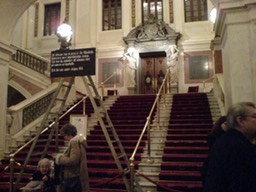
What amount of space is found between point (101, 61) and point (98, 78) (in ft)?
3.02

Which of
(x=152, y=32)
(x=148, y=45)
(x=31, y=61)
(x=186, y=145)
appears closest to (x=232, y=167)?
(x=186, y=145)

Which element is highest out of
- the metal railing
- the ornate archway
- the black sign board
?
the ornate archway

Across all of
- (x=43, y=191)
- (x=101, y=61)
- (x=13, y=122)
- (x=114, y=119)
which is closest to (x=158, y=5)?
(x=101, y=61)

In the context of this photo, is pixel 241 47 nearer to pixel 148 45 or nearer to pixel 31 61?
pixel 31 61

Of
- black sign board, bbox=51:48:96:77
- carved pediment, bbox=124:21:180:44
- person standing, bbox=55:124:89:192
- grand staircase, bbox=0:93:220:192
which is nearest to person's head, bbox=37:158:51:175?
person standing, bbox=55:124:89:192

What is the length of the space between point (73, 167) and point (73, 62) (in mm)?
1866

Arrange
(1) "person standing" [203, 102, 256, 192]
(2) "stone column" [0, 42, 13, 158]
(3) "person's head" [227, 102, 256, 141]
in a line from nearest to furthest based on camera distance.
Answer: (1) "person standing" [203, 102, 256, 192]
(3) "person's head" [227, 102, 256, 141]
(2) "stone column" [0, 42, 13, 158]

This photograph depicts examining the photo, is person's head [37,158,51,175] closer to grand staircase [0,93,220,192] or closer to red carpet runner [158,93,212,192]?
grand staircase [0,93,220,192]

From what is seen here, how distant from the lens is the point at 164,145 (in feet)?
25.1

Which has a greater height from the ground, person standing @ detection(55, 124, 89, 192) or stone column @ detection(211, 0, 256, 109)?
stone column @ detection(211, 0, 256, 109)

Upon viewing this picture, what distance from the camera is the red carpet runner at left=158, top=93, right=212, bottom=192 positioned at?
19.8 feet

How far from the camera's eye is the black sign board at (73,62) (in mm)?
5051

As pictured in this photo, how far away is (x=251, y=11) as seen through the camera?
583cm

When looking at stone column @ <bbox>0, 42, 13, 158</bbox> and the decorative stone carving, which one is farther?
the decorative stone carving
